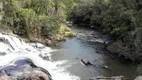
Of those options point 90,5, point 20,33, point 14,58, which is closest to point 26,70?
point 14,58

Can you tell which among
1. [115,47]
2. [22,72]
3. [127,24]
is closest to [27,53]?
[22,72]

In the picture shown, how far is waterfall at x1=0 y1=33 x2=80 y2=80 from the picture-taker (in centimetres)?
2404

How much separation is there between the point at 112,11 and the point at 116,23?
103 inches

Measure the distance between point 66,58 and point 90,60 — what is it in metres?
2.94

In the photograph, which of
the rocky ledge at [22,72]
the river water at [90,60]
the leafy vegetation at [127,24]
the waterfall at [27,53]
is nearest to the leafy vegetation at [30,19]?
the waterfall at [27,53]

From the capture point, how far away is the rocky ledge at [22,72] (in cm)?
1949

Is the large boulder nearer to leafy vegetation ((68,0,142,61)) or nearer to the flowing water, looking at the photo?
leafy vegetation ((68,0,142,61))

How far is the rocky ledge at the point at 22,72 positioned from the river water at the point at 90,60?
4752 millimetres

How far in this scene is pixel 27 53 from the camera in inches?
1147

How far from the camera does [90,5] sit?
55656 mm


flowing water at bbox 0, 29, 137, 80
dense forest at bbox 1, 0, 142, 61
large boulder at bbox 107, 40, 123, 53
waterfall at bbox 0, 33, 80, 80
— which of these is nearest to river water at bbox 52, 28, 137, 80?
flowing water at bbox 0, 29, 137, 80

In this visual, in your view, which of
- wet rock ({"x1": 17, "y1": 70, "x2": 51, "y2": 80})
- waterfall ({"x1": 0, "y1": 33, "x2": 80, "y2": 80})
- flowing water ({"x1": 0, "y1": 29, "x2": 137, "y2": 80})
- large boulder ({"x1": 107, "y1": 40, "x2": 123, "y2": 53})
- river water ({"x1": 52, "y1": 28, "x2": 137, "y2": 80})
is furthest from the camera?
large boulder ({"x1": 107, "y1": 40, "x2": 123, "y2": 53})

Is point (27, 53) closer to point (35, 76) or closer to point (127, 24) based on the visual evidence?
point (35, 76)

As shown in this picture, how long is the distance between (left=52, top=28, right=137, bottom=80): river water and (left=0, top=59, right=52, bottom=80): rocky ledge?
4752mm
